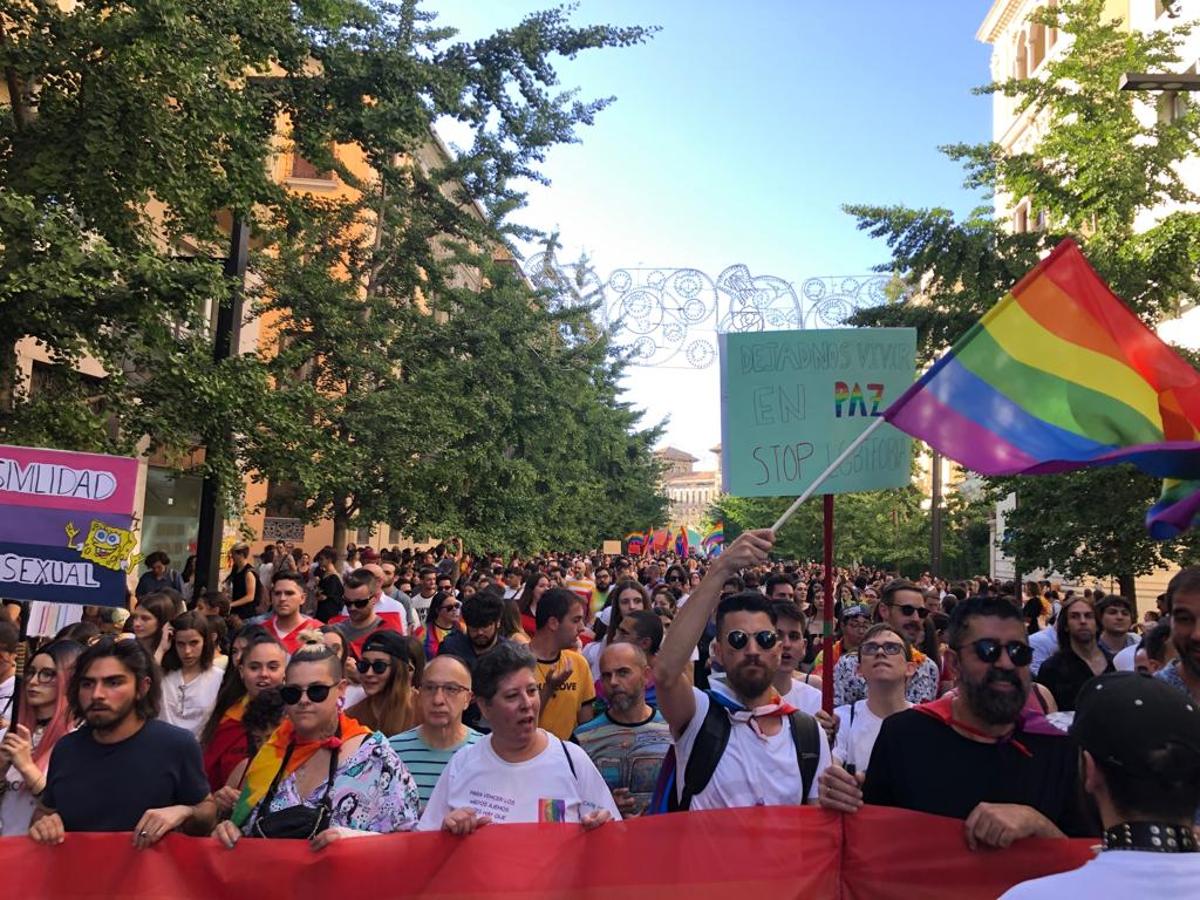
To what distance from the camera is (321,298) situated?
19.9 m

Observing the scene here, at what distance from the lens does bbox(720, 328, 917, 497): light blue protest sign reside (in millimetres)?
4828

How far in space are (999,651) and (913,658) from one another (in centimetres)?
335

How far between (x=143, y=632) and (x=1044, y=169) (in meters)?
17.6

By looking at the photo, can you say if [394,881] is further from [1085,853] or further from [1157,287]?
[1157,287]

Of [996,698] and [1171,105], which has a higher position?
[1171,105]

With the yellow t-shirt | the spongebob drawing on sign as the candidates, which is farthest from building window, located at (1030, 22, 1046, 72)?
the spongebob drawing on sign

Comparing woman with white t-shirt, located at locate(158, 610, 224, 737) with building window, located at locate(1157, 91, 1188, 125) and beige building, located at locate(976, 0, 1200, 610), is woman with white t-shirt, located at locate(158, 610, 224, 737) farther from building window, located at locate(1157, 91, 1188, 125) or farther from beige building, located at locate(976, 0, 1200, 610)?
building window, located at locate(1157, 91, 1188, 125)

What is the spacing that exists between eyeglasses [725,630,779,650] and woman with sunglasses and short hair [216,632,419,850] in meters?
1.27

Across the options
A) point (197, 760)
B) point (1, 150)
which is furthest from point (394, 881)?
point (1, 150)

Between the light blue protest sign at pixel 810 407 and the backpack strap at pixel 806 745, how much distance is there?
1.06 meters

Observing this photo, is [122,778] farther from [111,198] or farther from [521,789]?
[111,198]

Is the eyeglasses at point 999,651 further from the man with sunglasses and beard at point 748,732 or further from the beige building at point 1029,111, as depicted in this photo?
the beige building at point 1029,111

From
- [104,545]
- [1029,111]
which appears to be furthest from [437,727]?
[1029,111]

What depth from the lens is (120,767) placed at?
4.09m
